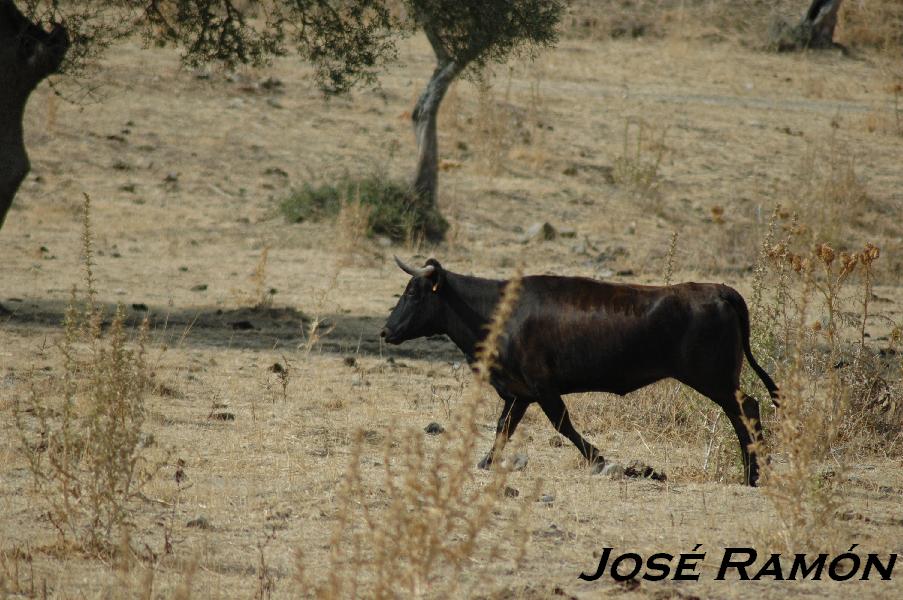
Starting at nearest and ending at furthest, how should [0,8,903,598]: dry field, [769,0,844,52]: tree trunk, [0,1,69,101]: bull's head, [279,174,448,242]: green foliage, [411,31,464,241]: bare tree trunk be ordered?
[0,8,903,598]: dry field < [0,1,69,101]: bull's head < [411,31,464,241]: bare tree trunk < [279,174,448,242]: green foliage < [769,0,844,52]: tree trunk

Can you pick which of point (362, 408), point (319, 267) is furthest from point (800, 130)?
point (362, 408)

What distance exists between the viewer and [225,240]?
1827 centimetres

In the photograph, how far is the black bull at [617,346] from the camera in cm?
789

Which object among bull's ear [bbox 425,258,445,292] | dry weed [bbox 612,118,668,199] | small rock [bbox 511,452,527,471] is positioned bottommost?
dry weed [bbox 612,118,668,199]

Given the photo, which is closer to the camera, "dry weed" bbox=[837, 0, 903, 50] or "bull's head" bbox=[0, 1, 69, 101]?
"bull's head" bbox=[0, 1, 69, 101]

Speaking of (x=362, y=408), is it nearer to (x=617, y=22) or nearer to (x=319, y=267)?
(x=319, y=267)

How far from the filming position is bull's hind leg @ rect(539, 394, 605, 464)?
8047 millimetres

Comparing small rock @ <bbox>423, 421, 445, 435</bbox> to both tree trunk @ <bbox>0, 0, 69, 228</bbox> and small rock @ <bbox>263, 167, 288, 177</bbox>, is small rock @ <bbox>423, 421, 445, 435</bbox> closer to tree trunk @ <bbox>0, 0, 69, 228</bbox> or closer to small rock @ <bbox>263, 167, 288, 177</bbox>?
tree trunk @ <bbox>0, 0, 69, 228</bbox>

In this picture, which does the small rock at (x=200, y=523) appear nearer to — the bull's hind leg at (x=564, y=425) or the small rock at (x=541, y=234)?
the bull's hind leg at (x=564, y=425)

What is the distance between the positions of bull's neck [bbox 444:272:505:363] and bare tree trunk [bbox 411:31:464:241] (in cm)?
939

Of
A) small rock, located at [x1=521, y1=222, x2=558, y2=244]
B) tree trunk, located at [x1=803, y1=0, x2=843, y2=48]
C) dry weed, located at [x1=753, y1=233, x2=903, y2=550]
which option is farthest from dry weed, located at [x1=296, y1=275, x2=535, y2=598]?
tree trunk, located at [x1=803, y1=0, x2=843, y2=48]

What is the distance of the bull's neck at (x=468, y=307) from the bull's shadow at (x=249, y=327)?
9.76 feet

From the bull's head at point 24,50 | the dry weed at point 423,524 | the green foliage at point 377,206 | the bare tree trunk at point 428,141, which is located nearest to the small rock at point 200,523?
the dry weed at point 423,524

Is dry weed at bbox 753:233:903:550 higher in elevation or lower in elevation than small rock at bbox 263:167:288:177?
higher
